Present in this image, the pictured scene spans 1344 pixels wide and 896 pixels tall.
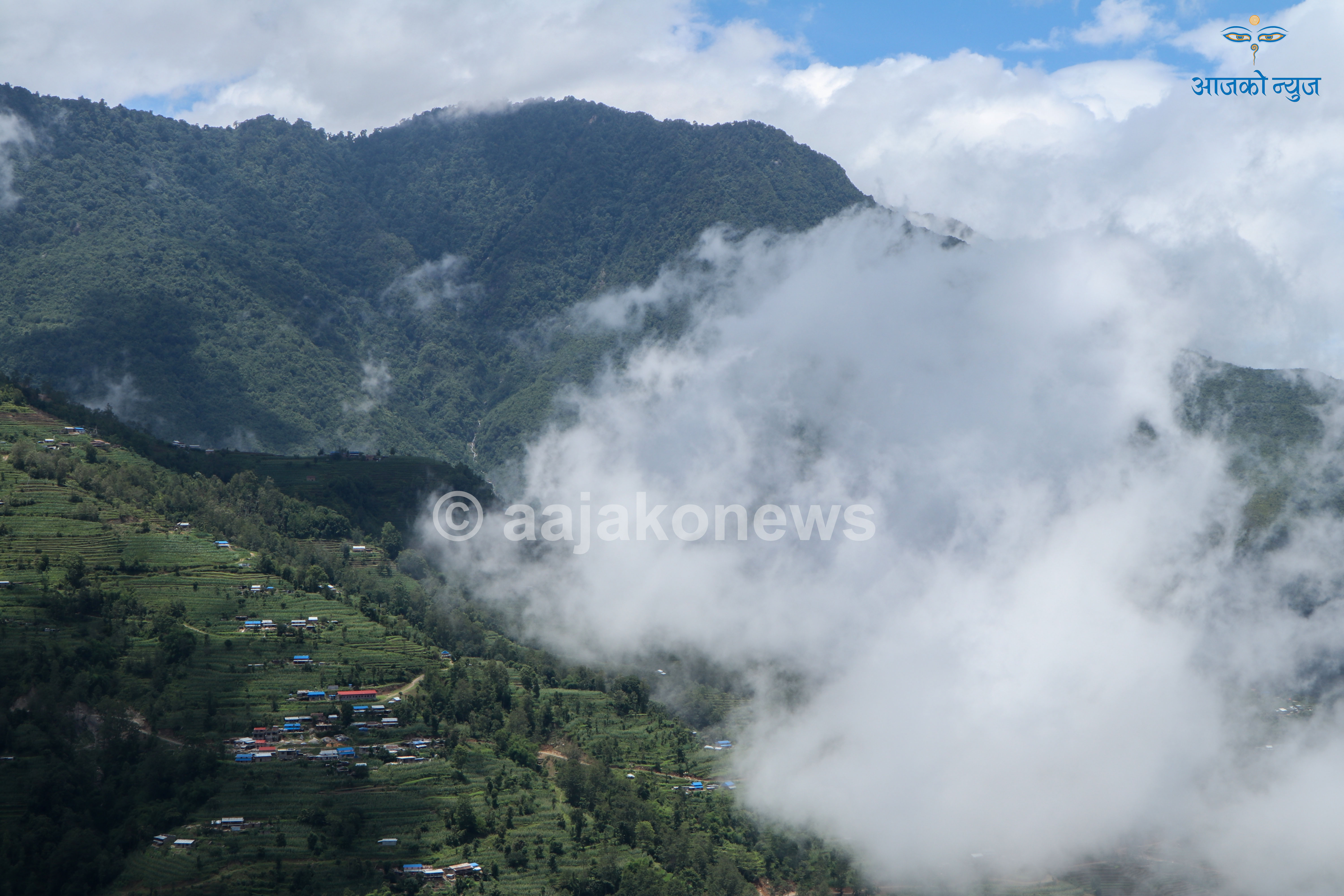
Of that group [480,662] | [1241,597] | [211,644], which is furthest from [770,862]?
[1241,597]

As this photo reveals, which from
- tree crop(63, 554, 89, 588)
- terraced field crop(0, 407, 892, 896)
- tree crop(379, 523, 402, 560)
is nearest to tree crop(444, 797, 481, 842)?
terraced field crop(0, 407, 892, 896)

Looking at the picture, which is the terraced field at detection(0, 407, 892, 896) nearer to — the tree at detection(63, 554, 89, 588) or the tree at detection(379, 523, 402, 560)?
the tree at detection(63, 554, 89, 588)

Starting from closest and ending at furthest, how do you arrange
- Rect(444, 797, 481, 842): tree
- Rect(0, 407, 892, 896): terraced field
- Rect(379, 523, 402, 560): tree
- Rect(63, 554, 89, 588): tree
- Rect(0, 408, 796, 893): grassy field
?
Rect(0, 408, 796, 893): grassy field → Rect(0, 407, 892, 896): terraced field → Rect(444, 797, 481, 842): tree → Rect(63, 554, 89, 588): tree → Rect(379, 523, 402, 560): tree

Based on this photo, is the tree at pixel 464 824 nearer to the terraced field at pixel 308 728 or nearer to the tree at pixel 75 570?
the terraced field at pixel 308 728

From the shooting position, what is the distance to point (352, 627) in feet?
438

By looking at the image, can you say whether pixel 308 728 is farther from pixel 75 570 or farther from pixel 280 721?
pixel 75 570

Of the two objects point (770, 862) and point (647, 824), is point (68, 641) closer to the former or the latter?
point (647, 824)

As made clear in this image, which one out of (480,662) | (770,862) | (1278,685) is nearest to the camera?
(770,862)

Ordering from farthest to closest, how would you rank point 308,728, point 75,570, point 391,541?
point 391,541 < point 75,570 < point 308,728

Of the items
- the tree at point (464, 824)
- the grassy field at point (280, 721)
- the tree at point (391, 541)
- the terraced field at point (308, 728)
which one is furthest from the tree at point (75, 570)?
the tree at point (391, 541)

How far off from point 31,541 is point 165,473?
1297 inches

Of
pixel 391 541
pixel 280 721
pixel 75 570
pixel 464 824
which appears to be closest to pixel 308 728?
pixel 280 721

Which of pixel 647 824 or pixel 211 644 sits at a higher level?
pixel 211 644

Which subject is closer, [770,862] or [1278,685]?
[770,862]
